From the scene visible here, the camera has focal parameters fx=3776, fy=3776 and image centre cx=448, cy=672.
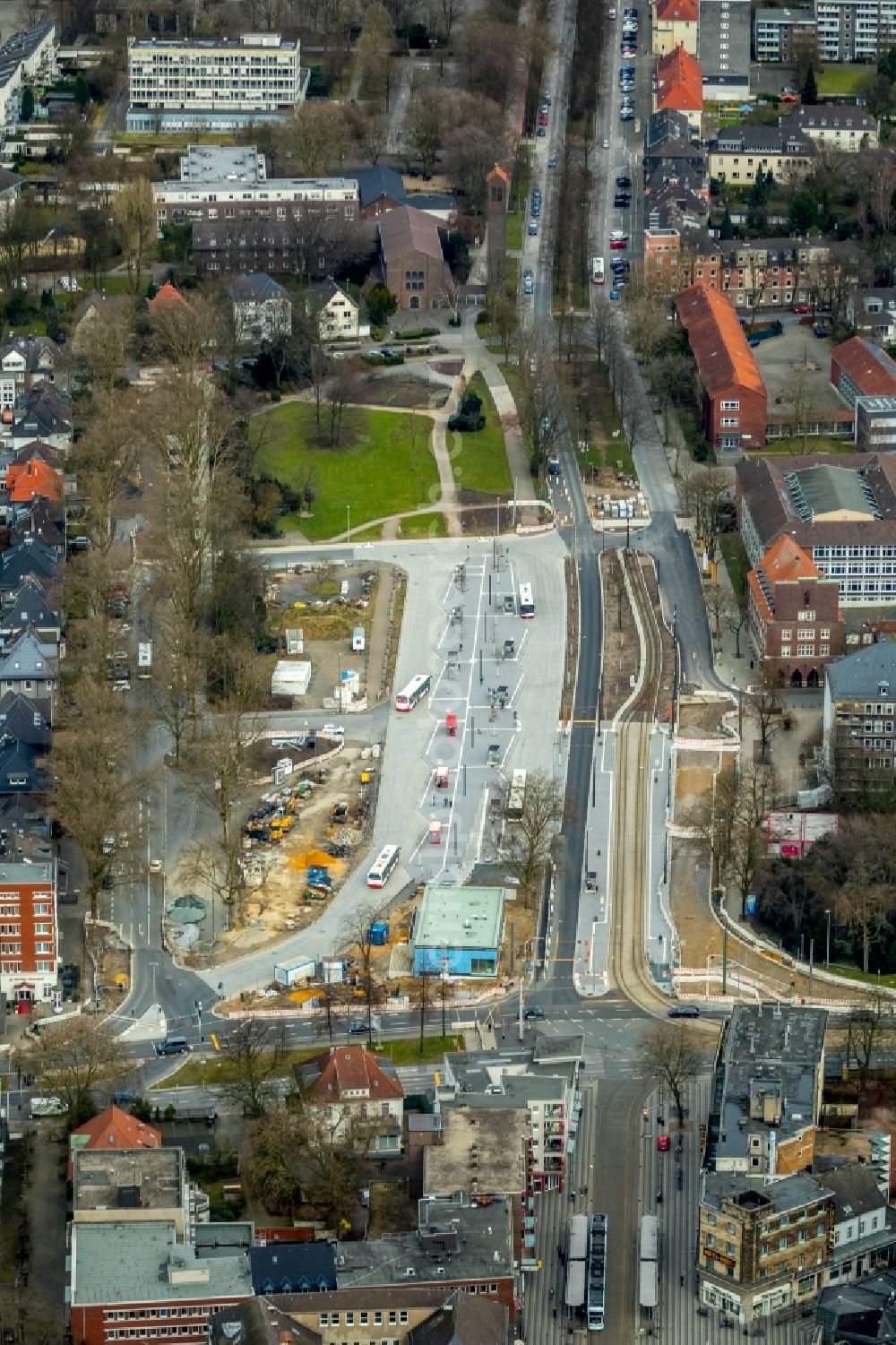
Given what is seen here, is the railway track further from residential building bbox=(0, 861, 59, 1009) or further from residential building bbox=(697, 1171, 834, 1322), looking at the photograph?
residential building bbox=(0, 861, 59, 1009)

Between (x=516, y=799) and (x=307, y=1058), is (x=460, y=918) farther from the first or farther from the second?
(x=307, y=1058)

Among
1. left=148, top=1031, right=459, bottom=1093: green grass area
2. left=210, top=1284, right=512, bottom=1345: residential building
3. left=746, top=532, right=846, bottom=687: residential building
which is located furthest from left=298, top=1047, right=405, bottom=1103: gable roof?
left=746, top=532, right=846, bottom=687: residential building

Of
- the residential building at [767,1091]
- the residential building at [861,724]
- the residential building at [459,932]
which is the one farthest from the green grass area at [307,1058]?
the residential building at [861,724]

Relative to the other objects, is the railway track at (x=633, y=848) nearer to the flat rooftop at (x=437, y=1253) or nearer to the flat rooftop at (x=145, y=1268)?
the flat rooftop at (x=437, y=1253)

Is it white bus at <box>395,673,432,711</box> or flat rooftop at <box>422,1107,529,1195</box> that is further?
white bus at <box>395,673,432,711</box>

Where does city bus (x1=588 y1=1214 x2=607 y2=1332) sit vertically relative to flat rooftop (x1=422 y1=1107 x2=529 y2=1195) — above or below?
below

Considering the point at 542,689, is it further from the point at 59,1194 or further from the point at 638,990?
the point at 59,1194
